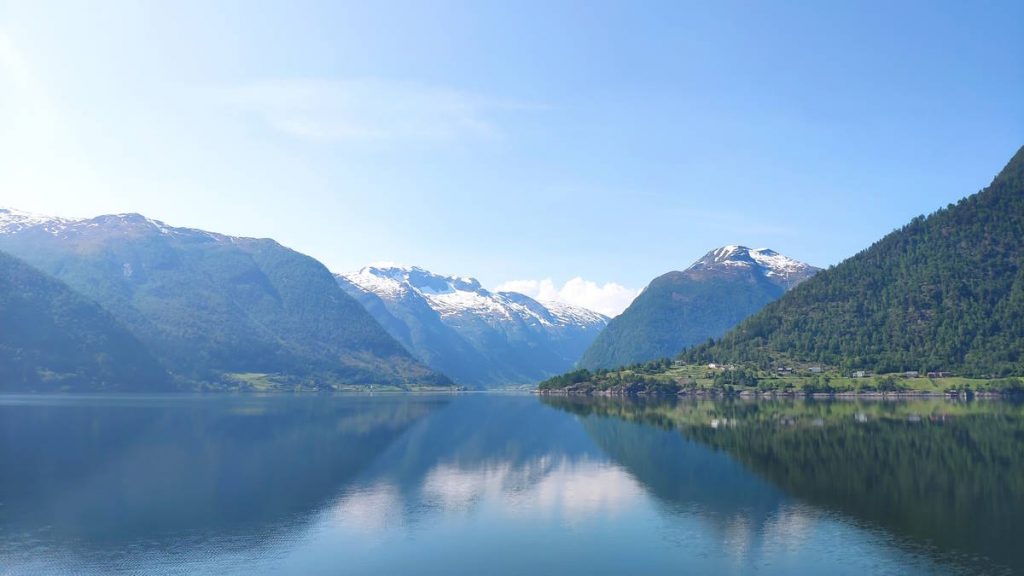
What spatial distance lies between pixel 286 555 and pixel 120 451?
67.0 metres

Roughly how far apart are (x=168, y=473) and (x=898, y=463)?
87.1m

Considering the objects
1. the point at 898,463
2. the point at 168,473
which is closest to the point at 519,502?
the point at 168,473

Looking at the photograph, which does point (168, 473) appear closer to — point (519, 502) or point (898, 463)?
point (519, 502)

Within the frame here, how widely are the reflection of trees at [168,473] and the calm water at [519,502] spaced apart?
15.8 inches

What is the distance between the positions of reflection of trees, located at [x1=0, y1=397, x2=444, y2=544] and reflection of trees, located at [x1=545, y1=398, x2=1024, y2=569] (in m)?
40.5

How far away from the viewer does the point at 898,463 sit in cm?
8425

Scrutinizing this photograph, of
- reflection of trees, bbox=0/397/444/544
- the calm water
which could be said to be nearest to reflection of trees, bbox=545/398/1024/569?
the calm water

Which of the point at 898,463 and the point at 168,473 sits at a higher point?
the point at 898,463

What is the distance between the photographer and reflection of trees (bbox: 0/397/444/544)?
5747 centimetres

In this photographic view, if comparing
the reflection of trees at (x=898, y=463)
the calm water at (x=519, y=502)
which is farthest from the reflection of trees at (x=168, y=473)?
the reflection of trees at (x=898, y=463)

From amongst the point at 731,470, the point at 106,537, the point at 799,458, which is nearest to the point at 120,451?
the point at 106,537

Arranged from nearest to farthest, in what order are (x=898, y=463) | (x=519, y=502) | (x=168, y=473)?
1. (x=519, y=502)
2. (x=168, y=473)
3. (x=898, y=463)

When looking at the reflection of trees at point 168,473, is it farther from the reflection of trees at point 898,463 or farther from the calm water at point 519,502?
the reflection of trees at point 898,463

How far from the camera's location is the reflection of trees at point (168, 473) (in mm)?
57469
